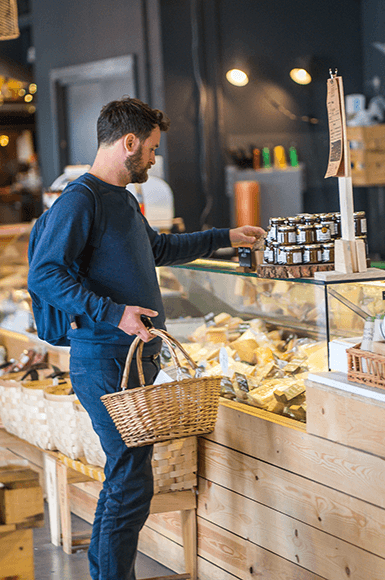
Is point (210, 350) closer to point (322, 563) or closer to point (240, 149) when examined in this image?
point (322, 563)

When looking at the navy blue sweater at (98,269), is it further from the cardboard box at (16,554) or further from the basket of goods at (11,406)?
the basket of goods at (11,406)

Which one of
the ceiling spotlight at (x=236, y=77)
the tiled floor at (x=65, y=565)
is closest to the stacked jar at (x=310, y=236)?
the tiled floor at (x=65, y=565)

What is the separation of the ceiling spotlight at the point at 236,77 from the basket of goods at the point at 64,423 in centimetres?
445

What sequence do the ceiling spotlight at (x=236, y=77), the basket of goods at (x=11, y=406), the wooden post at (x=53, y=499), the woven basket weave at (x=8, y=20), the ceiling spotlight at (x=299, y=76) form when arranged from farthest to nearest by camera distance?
the ceiling spotlight at (x=299, y=76), the ceiling spotlight at (x=236, y=77), the woven basket weave at (x=8, y=20), the basket of goods at (x=11, y=406), the wooden post at (x=53, y=499)

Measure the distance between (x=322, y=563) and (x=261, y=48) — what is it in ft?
18.3

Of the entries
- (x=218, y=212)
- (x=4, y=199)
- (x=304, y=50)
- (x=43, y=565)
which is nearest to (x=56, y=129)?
(x=218, y=212)

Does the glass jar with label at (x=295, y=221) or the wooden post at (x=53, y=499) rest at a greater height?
the glass jar with label at (x=295, y=221)

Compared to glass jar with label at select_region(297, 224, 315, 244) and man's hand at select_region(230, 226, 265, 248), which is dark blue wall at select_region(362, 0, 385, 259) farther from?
glass jar with label at select_region(297, 224, 315, 244)

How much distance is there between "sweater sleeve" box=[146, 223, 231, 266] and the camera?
9.51ft

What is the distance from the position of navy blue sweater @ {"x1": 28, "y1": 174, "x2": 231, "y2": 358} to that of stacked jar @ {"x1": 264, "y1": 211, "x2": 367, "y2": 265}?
459 mm

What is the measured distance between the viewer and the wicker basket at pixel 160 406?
2.29 metres

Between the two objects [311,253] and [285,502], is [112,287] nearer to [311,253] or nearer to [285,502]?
[311,253]

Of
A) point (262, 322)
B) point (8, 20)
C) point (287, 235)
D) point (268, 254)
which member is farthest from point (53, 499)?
point (8, 20)

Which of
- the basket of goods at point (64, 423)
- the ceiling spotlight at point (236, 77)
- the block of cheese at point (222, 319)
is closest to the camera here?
the basket of goods at point (64, 423)
